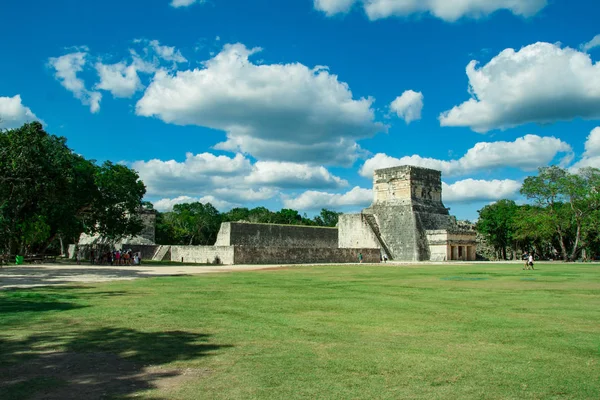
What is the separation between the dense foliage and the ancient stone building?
729 inches

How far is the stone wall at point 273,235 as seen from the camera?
3856 centimetres

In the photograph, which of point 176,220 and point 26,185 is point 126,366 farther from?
point 176,220

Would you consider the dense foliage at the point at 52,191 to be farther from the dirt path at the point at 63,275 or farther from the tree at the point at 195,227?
the tree at the point at 195,227

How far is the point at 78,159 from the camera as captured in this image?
28.7 metres

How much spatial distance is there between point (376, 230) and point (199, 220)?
29.5 metres

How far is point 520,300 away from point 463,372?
601 cm

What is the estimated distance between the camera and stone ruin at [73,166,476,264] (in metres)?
35.9

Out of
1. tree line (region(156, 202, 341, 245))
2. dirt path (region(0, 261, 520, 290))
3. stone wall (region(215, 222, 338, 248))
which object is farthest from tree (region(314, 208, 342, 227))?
dirt path (region(0, 261, 520, 290))

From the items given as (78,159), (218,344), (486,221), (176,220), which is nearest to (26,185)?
(78,159)

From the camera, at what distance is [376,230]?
40406 mm

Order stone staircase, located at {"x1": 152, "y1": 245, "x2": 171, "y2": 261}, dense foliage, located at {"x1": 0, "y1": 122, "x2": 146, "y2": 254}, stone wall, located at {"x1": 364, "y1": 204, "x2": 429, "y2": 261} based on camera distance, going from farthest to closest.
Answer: stone wall, located at {"x1": 364, "y1": 204, "x2": 429, "y2": 261} → stone staircase, located at {"x1": 152, "y1": 245, "x2": 171, "y2": 261} → dense foliage, located at {"x1": 0, "y1": 122, "x2": 146, "y2": 254}

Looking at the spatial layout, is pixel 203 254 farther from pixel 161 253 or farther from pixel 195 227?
pixel 195 227

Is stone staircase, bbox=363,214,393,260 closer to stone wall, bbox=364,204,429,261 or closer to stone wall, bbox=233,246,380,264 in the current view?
stone wall, bbox=364,204,429,261

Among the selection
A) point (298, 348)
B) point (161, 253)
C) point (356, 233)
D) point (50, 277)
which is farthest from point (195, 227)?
point (298, 348)
